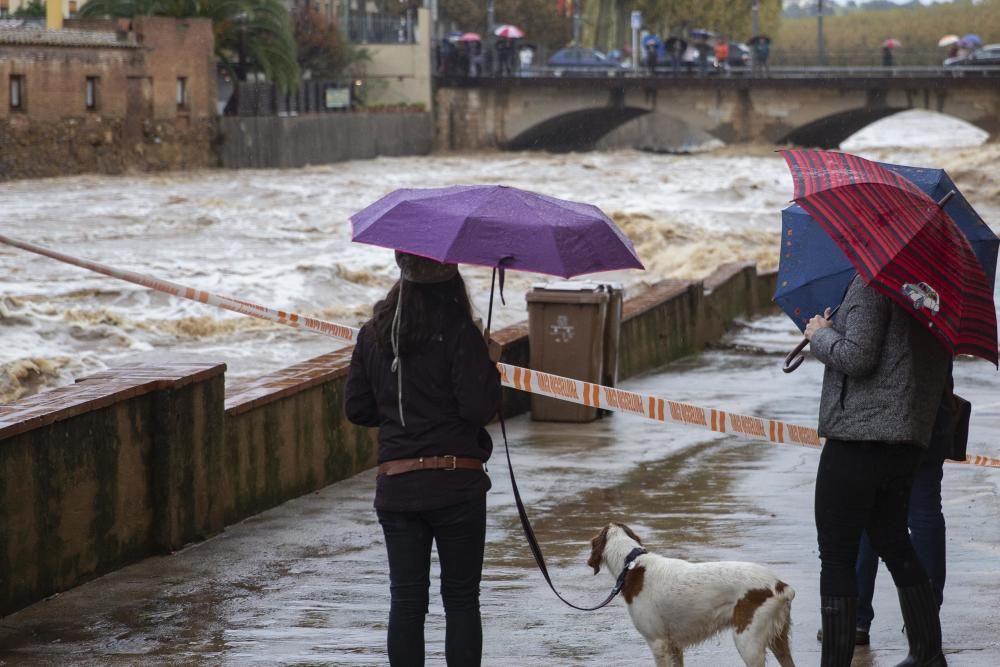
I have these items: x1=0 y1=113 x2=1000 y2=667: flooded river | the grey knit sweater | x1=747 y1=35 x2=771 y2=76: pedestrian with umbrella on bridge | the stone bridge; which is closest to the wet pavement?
x1=0 y1=113 x2=1000 y2=667: flooded river

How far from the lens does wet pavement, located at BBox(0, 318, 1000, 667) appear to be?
546cm

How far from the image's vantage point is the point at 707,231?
36.6 m

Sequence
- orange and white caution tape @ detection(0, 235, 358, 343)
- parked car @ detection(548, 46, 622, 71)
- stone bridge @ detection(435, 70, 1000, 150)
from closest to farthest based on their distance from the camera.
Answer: orange and white caution tape @ detection(0, 235, 358, 343)
stone bridge @ detection(435, 70, 1000, 150)
parked car @ detection(548, 46, 622, 71)

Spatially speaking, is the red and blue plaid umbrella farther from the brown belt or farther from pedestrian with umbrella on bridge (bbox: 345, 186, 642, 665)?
the brown belt

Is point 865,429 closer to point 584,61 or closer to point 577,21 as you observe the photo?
point 584,61

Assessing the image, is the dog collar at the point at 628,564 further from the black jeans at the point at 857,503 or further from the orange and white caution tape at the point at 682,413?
the orange and white caution tape at the point at 682,413

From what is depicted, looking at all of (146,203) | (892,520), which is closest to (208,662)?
(892,520)

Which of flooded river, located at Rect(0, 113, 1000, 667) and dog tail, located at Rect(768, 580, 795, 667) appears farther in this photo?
flooded river, located at Rect(0, 113, 1000, 667)

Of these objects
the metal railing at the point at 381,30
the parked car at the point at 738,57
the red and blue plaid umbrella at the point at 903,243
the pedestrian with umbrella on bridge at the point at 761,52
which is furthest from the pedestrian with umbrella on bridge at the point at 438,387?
the parked car at the point at 738,57

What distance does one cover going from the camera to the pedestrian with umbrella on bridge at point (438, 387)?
426 cm

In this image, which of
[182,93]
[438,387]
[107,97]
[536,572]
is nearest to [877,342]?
[438,387]

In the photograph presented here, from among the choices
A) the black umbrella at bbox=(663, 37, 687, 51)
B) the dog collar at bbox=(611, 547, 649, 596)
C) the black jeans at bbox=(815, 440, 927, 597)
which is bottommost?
the dog collar at bbox=(611, 547, 649, 596)

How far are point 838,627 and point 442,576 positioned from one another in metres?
1.14

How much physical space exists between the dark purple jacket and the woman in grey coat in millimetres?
932
